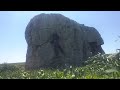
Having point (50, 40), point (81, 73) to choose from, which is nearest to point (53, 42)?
point (50, 40)

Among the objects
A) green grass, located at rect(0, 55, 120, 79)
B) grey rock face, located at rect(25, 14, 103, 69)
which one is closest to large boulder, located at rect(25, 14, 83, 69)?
grey rock face, located at rect(25, 14, 103, 69)

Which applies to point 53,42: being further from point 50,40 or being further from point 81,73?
point 81,73

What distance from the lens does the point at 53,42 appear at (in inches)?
635

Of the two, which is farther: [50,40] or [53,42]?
[53,42]

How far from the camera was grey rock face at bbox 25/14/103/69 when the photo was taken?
15.6 meters

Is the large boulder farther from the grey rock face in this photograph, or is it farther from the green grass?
the green grass

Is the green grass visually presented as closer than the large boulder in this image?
Yes

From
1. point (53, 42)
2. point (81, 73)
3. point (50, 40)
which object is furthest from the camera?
point (53, 42)

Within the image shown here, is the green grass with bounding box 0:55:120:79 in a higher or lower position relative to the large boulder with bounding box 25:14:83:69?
lower

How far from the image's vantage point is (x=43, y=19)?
1622 cm

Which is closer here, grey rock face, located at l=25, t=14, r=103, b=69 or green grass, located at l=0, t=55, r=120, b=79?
green grass, located at l=0, t=55, r=120, b=79

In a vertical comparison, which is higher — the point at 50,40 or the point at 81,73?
the point at 50,40

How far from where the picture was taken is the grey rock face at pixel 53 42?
15.6 m
